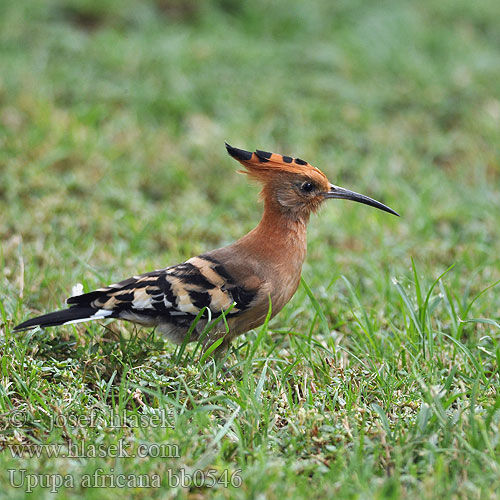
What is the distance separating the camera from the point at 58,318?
3172 millimetres

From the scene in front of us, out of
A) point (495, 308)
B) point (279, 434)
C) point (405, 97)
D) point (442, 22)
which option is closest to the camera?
point (279, 434)

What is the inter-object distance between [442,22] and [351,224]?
4.75m

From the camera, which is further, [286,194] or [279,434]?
[286,194]

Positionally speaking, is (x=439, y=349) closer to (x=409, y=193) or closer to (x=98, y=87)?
(x=409, y=193)

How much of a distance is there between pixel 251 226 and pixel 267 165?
5.83 ft

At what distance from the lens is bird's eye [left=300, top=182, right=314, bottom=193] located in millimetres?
3550

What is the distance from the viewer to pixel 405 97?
7180 mm

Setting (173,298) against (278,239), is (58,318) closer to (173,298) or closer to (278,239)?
(173,298)

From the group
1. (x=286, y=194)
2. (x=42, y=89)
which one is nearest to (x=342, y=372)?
(x=286, y=194)

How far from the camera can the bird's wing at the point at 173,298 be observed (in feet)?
10.6

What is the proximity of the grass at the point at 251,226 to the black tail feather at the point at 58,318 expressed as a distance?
11cm
